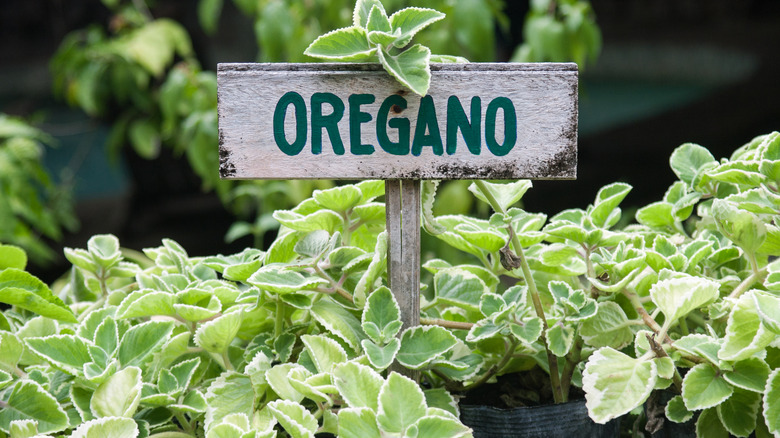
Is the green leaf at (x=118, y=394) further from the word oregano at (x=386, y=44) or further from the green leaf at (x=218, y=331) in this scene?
the word oregano at (x=386, y=44)

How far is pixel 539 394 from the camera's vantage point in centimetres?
60

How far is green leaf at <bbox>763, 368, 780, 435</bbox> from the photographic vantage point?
0.48m

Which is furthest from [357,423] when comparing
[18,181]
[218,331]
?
[18,181]

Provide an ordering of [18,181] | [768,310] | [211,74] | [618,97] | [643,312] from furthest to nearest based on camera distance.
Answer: [618,97] → [211,74] → [18,181] → [643,312] → [768,310]

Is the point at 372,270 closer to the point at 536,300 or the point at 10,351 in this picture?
the point at 536,300

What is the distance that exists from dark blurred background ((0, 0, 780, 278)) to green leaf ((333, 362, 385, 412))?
2.36m

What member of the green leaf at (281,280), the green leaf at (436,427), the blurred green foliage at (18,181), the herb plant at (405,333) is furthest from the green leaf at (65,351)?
the blurred green foliage at (18,181)

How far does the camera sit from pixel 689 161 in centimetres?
68

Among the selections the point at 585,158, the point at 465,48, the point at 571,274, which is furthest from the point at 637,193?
the point at 571,274

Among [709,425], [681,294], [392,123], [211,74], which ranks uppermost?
[211,74]

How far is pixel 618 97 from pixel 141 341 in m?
3.18

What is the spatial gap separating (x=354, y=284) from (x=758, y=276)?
32cm

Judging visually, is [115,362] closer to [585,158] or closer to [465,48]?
[465,48]

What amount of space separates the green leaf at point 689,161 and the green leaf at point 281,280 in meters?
0.34
